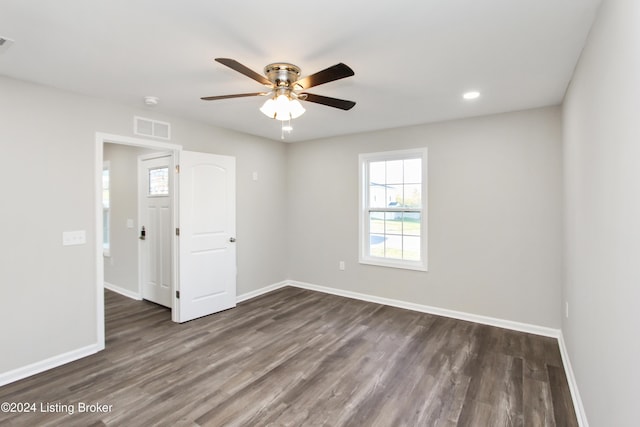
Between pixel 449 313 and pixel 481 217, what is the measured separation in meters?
1.28

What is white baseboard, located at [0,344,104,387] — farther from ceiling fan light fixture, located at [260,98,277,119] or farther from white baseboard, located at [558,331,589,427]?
white baseboard, located at [558,331,589,427]

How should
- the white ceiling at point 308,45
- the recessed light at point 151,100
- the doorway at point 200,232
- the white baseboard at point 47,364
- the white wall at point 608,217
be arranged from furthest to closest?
the doorway at point 200,232 < the recessed light at point 151,100 < the white baseboard at point 47,364 < the white ceiling at point 308,45 < the white wall at point 608,217

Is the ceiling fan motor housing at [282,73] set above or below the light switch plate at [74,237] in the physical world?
above

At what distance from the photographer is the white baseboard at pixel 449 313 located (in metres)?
3.43

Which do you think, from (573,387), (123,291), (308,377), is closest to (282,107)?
(308,377)

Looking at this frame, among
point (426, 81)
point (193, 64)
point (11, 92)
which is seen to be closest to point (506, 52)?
point (426, 81)

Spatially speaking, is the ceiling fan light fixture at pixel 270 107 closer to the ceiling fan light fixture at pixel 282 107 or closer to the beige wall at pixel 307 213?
the ceiling fan light fixture at pixel 282 107

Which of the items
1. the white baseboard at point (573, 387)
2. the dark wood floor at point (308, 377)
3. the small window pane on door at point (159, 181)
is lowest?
the dark wood floor at point (308, 377)

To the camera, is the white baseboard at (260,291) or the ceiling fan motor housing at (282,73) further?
the white baseboard at (260,291)

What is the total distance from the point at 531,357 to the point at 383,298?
1903 millimetres

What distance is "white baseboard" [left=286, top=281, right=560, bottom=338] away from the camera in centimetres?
343

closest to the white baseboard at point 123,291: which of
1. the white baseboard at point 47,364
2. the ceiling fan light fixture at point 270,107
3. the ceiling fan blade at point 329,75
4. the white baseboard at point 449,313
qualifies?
the white baseboard at point 47,364

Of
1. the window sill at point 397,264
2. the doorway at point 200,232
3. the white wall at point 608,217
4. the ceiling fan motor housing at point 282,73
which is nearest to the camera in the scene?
the white wall at point 608,217

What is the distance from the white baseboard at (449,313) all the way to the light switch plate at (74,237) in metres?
3.21
